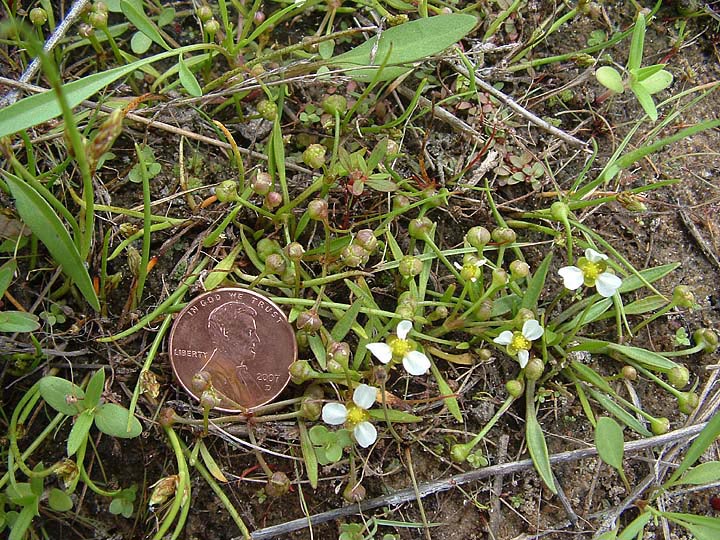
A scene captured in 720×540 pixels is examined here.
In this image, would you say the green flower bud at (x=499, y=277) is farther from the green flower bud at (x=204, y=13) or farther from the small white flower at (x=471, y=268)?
the green flower bud at (x=204, y=13)

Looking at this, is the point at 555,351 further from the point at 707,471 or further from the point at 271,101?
the point at 271,101

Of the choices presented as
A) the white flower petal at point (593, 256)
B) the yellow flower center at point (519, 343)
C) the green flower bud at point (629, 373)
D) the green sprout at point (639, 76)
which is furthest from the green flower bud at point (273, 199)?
the green flower bud at point (629, 373)

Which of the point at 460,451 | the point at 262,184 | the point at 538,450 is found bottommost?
the point at 538,450

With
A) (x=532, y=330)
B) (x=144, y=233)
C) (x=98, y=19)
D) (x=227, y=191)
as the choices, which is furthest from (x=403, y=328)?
(x=98, y=19)

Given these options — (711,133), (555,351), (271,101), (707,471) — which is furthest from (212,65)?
(707,471)

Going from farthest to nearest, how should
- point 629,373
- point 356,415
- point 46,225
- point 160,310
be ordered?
point 629,373 < point 160,310 < point 356,415 < point 46,225

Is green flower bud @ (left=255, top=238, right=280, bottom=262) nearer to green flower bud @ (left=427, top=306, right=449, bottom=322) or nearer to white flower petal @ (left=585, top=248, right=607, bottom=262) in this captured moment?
green flower bud @ (left=427, top=306, right=449, bottom=322)

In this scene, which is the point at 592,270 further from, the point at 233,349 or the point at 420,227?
the point at 233,349
